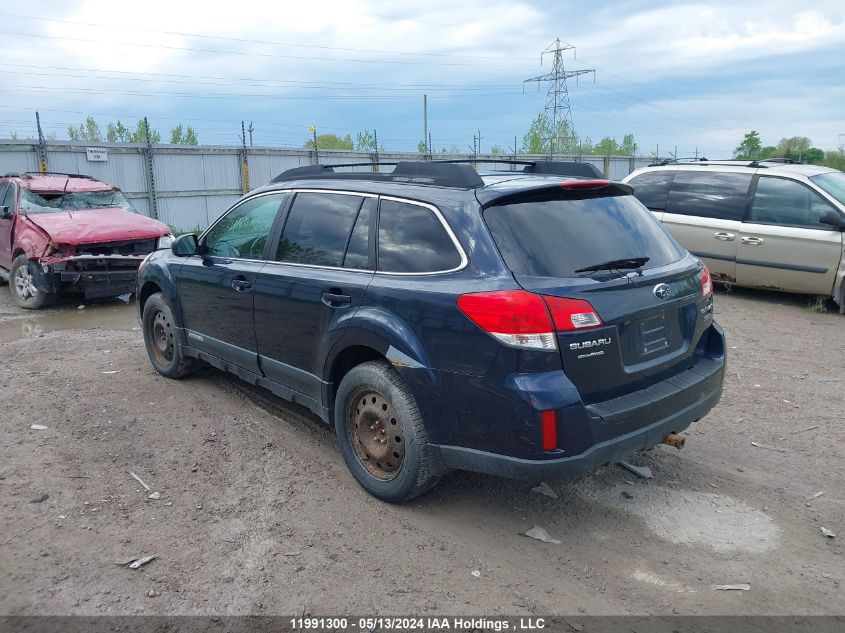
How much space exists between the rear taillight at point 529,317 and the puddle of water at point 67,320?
6.67 metres

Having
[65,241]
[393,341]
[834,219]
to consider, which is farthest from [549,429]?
[65,241]

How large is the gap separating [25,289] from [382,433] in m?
8.11

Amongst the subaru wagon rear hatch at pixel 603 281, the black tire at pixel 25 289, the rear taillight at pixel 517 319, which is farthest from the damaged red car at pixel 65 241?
the rear taillight at pixel 517 319

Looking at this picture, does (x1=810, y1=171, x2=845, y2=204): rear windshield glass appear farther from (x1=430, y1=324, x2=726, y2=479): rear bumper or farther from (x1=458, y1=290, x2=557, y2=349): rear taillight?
(x1=458, y1=290, x2=557, y2=349): rear taillight

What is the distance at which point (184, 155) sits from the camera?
18.7m

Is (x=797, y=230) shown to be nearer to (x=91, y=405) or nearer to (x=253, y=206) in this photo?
(x=253, y=206)

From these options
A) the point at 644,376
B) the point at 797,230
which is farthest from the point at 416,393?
the point at 797,230

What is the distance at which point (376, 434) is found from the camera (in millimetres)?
3943

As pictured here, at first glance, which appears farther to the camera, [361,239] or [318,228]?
[318,228]

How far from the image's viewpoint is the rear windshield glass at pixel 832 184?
28.9ft

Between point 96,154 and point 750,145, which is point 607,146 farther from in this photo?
point 96,154

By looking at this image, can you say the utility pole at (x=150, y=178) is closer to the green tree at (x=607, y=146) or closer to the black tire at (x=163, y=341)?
the black tire at (x=163, y=341)

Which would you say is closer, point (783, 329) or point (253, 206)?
point (253, 206)

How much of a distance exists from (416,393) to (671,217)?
7.70m
